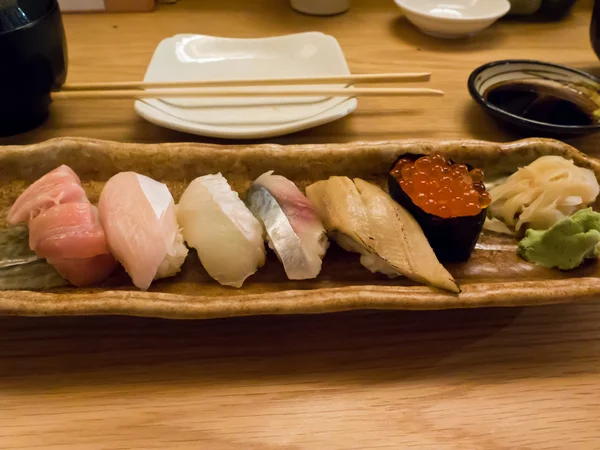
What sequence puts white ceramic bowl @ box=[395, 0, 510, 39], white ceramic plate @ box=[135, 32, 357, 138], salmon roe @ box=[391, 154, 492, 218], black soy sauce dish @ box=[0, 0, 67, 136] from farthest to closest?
1. white ceramic bowl @ box=[395, 0, 510, 39]
2. white ceramic plate @ box=[135, 32, 357, 138]
3. black soy sauce dish @ box=[0, 0, 67, 136]
4. salmon roe @ box=[391, 154, 492, 218]

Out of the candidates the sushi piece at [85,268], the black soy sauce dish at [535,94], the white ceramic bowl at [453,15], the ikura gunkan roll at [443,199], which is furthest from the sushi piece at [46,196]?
the white ceramic bowl at [453,15]

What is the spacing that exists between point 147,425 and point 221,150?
2.08ft

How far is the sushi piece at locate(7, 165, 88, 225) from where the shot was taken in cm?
101

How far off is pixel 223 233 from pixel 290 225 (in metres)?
0.13

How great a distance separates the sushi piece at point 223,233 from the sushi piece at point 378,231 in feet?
0.53

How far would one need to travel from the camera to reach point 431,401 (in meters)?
0.89

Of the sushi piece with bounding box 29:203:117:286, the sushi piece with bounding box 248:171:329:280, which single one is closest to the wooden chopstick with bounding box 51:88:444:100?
the sushi piece with bounding box 248:171:329:280

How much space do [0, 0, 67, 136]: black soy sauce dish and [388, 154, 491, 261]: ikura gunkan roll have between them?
910 mm

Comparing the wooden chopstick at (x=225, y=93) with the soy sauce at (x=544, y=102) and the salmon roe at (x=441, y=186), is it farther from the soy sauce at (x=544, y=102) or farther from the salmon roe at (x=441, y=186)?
the salmon roe at (x=441, y=186)

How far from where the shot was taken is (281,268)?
108 cm

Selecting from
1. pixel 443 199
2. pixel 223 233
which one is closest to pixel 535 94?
pixel 443 199

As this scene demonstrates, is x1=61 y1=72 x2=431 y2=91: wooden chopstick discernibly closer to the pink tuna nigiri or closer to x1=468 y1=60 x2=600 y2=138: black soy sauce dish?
x1=468 y1=60 x2=600 y2=138: black soy sauce dish

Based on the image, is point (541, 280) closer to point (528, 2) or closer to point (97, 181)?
point (97, 181)

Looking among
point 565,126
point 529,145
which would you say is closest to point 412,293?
point 529,145
